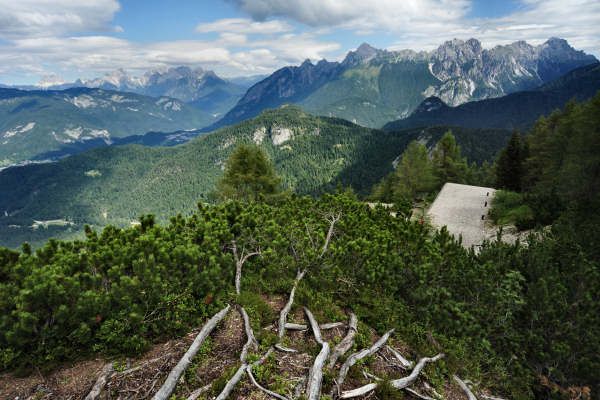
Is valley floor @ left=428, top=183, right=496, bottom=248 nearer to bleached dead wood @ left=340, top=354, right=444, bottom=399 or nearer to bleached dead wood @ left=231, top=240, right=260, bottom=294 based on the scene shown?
bleached dead wood @ left=340, top=354, right=444, bottom=399

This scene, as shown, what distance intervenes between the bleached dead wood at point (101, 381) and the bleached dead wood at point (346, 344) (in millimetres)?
3600

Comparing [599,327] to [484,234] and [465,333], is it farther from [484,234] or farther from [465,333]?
[484,234]

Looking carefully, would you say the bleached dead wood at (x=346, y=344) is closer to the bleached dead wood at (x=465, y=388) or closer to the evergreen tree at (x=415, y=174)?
the bleached dead wood at (x=465, y=388)

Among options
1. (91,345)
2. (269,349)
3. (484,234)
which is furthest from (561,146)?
(91,345)

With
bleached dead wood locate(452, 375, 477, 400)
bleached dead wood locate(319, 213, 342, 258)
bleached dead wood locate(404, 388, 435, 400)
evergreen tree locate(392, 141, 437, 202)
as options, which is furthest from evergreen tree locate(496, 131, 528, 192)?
bleached dead wood locate(404, 388, 435, 400)

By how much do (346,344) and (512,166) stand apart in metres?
43.6

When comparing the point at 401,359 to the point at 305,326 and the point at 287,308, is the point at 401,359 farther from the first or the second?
the point at 287,308

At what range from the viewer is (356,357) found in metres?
5.84

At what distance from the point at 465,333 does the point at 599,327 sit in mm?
3346

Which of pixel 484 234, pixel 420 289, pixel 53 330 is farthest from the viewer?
pixel 484 234

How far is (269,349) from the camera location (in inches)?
225

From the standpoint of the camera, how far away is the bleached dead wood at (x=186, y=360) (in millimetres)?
4616

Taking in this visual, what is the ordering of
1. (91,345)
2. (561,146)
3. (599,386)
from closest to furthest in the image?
(91,345) < (599,386) < (561,146)

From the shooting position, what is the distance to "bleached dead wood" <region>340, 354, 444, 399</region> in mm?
4973
